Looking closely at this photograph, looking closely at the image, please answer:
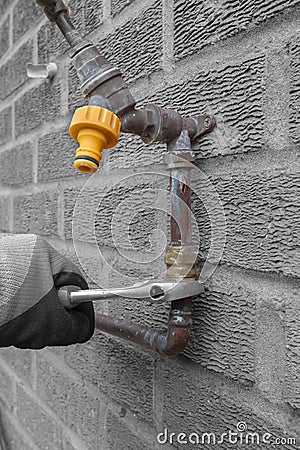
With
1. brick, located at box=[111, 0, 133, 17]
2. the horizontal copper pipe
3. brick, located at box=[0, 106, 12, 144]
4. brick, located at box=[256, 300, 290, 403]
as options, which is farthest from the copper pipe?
brick, located at box=[0, 106, 12, 144]

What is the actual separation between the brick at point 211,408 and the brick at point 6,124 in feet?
3.20

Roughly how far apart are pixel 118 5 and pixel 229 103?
367mm

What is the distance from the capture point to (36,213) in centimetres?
129

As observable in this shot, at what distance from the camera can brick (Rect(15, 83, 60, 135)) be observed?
1.19 metres

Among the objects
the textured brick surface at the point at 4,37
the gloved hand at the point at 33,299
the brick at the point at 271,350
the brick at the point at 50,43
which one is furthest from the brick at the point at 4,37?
the brick at the point at 271,350

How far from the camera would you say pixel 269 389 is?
61 cm

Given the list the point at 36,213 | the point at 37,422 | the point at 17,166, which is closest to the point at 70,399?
the point at 37,422

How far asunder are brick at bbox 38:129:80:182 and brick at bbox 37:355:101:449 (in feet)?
1.42

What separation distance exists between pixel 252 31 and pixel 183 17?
0.15 metres

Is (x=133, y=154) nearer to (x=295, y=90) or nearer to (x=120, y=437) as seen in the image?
(x=295, y=90)

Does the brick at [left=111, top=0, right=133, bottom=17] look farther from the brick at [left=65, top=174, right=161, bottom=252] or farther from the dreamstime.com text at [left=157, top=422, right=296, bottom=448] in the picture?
the dreamstime.com text at [left=157, top=422, right=296, bottom=448]

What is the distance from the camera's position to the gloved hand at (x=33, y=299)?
2.24ft

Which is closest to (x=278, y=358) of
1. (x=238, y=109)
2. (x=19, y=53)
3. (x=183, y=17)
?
(x=238, y=109)

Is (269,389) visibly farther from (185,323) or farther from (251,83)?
(251,83)
